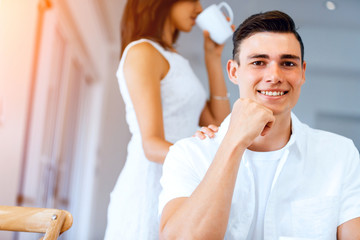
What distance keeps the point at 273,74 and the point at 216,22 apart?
0.42 m

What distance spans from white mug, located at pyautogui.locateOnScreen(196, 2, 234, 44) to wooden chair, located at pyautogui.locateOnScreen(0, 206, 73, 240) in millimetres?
749

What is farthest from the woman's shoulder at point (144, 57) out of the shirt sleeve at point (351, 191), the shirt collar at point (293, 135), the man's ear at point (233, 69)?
the shirt sleeve at point (351, 191)

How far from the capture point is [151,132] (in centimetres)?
111

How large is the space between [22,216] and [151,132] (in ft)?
1.27

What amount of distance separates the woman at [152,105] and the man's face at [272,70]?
0.82 feet

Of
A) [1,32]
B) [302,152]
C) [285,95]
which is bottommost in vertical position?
[302,152]

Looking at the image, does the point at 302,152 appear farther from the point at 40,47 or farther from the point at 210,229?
the point at 40,47

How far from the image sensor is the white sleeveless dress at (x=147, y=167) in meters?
1.17

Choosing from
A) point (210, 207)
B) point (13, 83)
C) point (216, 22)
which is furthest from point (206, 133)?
point (13, 83)

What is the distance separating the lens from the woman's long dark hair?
1278 mm

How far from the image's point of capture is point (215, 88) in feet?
4.45

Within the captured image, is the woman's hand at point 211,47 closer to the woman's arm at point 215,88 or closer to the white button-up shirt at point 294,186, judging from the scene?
the woman's arm at point 215,88

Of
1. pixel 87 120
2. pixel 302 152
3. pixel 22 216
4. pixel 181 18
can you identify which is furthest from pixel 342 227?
pixel 87 120

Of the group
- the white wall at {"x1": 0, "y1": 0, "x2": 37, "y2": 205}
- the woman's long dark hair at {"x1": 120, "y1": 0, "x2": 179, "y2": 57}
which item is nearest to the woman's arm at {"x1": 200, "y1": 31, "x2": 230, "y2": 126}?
the woman's long dark hair at {"x1": 120, "y1": 0, "x2": 179, "y2": 57}
